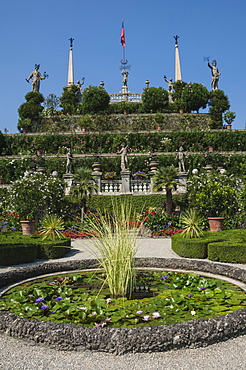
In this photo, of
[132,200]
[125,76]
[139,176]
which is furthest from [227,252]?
[125,76]

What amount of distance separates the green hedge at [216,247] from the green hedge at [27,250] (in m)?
3.03

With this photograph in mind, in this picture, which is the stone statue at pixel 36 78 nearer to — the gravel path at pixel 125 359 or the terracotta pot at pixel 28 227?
the terracotta pot at pixel 28 227

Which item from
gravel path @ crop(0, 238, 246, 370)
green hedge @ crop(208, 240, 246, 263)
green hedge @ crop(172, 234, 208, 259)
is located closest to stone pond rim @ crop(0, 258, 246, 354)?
gravel path @ crop(0, 238, 246, 370)

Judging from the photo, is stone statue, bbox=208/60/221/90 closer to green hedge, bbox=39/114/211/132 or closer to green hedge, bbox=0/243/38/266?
green hedge, bbox=39/114/211/132

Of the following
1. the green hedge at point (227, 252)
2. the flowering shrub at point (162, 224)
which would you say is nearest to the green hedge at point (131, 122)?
the flowering shrub at point (162, 224)

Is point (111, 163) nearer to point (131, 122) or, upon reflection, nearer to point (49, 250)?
point (131, 122)

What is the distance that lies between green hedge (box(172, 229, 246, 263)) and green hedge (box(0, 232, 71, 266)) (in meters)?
3.03

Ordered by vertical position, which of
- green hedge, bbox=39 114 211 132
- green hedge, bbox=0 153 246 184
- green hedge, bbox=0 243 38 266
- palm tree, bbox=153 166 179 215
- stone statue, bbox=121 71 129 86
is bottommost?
green hedge, bbox=0 243 38 266

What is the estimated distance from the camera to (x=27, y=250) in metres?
8.70

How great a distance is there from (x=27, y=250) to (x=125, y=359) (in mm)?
5736

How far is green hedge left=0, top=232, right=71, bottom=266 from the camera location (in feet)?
27.6

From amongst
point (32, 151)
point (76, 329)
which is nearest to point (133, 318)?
point (76, 329)

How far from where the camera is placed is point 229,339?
152 inches

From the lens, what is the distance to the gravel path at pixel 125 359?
3.31 metres
